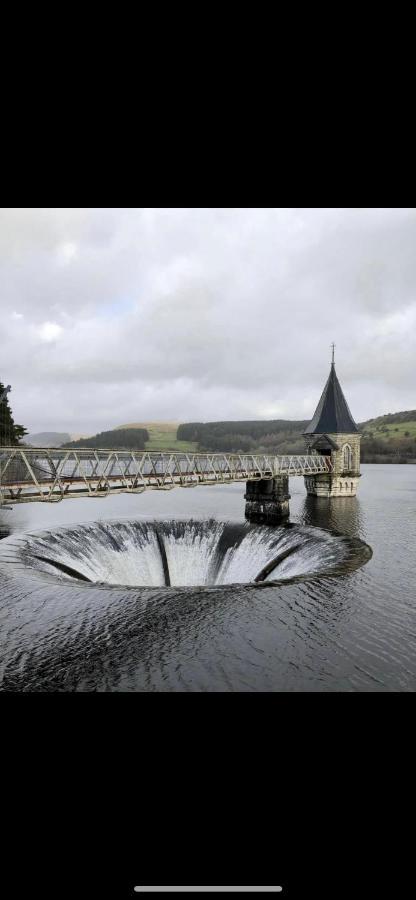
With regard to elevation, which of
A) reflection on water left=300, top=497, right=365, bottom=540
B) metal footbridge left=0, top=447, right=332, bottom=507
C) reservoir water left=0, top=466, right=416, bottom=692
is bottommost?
reflection on water left=300, top=497, right=365, bottom=540

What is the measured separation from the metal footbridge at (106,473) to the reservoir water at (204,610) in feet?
4.54

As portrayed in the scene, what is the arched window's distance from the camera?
34781mm

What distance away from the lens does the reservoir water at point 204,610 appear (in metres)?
6.40

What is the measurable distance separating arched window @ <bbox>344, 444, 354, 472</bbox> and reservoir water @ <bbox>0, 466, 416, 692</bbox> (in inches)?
689

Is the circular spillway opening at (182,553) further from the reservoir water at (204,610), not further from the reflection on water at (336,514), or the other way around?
the reflection on water at (336,514)

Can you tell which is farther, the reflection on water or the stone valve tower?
the stone valve tower

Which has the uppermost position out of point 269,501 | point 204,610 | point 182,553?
point 269,501

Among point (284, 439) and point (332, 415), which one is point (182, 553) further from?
point (284, 439)

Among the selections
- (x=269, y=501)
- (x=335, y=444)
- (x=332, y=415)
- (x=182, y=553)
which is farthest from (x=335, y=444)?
(x=182, y=553)

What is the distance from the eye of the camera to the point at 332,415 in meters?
36.6

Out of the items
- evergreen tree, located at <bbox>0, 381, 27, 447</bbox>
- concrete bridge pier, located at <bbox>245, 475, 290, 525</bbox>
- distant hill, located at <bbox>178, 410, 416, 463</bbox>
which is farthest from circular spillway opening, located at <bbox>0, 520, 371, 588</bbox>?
distant hill, located at <bbox>178, 410, 416, 463</bbox>

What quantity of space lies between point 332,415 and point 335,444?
10.3ft

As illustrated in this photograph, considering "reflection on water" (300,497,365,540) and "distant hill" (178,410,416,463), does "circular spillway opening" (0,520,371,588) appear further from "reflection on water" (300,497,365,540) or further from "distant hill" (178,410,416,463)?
"distant hill" (178,410,416,463)

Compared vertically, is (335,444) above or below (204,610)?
above
